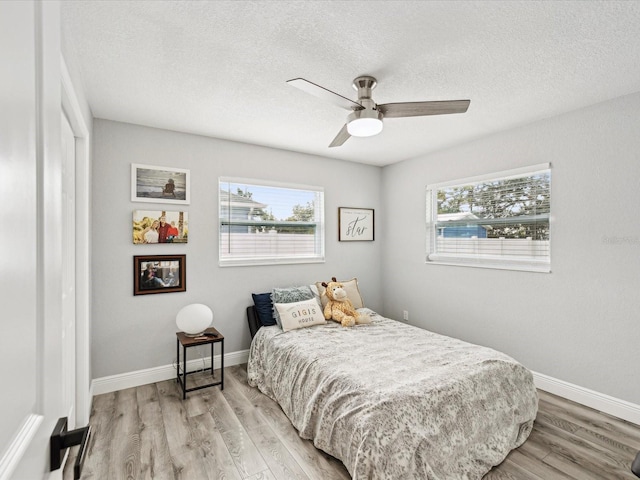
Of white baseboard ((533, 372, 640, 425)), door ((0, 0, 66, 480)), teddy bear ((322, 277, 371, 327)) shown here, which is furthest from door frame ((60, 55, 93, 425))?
white baseboard ((533, 372, 640, 425))

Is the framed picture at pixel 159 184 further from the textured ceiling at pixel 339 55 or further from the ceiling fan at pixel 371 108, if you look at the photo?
the ceiling fan at pixel 371 108

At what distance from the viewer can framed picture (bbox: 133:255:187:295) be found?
10.5 feet

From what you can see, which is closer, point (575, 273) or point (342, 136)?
point (342, 136)

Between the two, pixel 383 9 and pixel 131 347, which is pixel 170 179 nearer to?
pixel 131 347

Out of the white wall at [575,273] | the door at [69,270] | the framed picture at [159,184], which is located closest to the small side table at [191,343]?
the door at [69,270]

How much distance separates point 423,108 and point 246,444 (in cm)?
261

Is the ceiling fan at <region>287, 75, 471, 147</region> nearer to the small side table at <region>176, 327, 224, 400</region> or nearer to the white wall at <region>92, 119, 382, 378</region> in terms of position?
the white wall at <region>92, 119, 382, 378</region>

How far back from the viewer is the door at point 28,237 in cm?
49

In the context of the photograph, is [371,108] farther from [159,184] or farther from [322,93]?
[159,184]

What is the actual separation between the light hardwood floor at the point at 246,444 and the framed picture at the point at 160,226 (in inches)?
57.6

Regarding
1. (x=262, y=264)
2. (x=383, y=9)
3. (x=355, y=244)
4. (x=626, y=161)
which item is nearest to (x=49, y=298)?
(x=383, y=9)

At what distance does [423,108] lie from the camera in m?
2.18

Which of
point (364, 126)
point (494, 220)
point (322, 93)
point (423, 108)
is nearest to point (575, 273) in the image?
point (494, 220)

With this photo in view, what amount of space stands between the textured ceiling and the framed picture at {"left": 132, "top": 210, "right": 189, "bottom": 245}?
90 cm
